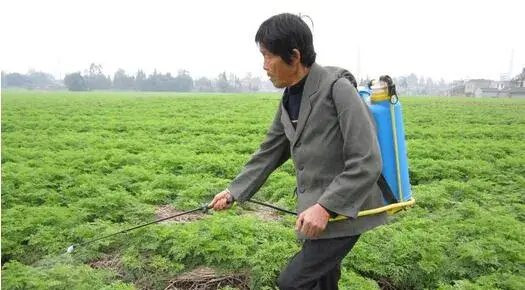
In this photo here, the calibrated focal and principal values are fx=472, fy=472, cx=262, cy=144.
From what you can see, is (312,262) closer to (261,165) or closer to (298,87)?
(261,165)

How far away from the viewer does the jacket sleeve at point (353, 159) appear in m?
2.29

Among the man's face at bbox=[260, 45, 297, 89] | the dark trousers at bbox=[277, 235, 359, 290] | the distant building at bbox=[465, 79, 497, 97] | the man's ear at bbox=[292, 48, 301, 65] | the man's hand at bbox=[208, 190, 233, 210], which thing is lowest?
the distant building at bbox=[465, 79, 497, 97]

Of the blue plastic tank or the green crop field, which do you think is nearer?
the blue plastic tank

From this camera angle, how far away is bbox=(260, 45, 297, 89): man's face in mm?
2469

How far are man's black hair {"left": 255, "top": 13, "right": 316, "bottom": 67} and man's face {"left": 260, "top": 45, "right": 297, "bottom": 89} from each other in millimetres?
28

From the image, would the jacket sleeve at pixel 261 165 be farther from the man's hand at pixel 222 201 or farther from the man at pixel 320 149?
the man at pixel 320 149

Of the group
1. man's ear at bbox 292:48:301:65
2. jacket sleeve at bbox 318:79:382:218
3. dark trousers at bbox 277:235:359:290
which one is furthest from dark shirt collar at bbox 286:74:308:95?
dark trousers at bbox 277:235:359:290

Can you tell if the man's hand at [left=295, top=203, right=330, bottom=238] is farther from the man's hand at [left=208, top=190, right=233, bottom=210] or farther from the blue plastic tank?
the man's hand at [left=208, top=190, right=233, bottom=210]

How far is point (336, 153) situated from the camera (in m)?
2.46

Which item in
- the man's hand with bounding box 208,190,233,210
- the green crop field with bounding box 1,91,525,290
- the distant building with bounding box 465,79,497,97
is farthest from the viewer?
the distant building with bounding box 465,79,497,97

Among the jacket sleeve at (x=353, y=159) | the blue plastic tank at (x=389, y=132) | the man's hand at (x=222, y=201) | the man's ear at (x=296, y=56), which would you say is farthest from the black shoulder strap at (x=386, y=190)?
the man's hand at (x=222, y=201)

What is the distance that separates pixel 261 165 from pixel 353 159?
894 mm

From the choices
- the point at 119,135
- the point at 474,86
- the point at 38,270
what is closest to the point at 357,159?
the point at 38,270

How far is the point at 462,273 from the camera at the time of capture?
4.92m
